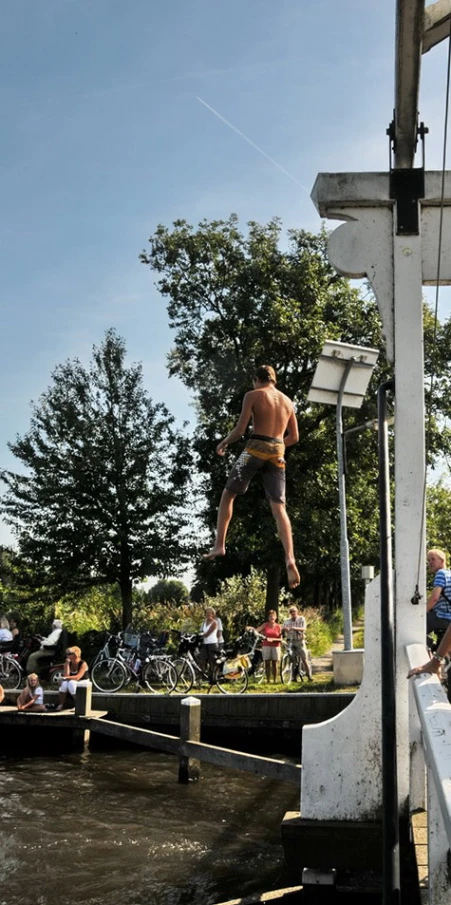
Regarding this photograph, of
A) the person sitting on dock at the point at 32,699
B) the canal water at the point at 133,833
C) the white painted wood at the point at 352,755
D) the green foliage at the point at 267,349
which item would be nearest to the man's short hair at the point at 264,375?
the white painted wood at the point at 352,755

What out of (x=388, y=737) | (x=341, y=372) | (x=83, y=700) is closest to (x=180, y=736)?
(x=83, y=700)

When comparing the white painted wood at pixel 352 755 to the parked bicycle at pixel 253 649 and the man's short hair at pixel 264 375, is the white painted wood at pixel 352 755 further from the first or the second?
the parked bicycle at pixel 253 649

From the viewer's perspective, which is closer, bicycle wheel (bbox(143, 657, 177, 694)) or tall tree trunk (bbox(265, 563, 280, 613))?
bicycle wheel (bbox(143, 657, 177, 694))

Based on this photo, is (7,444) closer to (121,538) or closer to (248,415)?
(121,538)

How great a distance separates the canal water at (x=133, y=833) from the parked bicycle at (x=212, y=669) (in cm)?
188

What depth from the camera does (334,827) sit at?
569cm

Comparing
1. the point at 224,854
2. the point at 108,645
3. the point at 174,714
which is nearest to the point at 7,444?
the point at 108,645

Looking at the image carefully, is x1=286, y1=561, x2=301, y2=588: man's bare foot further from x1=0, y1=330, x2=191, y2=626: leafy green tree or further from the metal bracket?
x1=0, y1=330, x2=191, y2=626: leafy green tree

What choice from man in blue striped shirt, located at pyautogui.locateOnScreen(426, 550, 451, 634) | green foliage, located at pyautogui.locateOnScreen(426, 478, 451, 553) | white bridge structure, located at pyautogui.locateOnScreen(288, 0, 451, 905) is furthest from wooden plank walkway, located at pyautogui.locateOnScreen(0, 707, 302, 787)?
green foliage, located at pyautogui.locateOnScreen(426, 478, 451, 553)

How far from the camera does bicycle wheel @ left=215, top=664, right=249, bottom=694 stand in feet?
54.5

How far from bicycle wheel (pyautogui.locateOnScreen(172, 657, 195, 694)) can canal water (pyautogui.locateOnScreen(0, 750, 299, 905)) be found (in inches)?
69.2

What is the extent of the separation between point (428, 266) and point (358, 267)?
0.41 metres

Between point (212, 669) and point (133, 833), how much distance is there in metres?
5.77

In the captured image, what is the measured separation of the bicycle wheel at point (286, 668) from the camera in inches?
684
